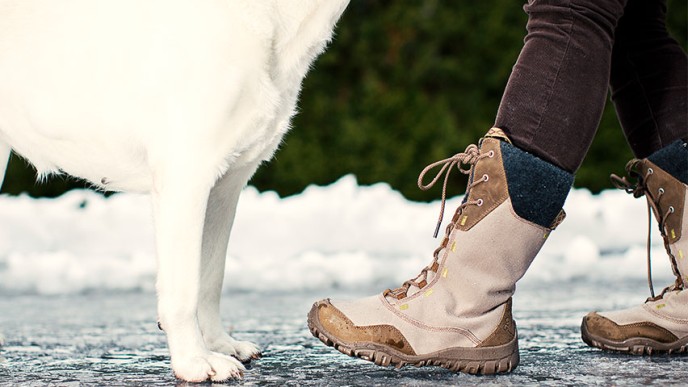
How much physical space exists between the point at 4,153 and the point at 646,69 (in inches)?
74.3

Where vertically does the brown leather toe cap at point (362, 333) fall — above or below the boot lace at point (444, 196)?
below

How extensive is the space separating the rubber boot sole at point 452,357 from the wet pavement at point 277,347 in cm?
3

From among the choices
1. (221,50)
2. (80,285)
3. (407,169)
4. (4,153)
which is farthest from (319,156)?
(221,50)

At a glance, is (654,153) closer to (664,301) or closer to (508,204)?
(664,301)

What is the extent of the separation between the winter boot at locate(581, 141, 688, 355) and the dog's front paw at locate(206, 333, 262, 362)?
36.0 inches

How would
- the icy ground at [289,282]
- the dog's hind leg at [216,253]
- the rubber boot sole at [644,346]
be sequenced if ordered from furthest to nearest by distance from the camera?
the dog's hind leg at [216,253], the rubber boot sole at [644,346], the icy ground at [289,282]

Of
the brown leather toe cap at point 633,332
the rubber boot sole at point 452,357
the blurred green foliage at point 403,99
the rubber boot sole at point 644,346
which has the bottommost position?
the rubber boot sole at point 452,357

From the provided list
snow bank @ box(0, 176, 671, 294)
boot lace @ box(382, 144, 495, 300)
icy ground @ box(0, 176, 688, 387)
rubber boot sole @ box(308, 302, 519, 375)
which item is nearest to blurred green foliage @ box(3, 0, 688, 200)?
icy ground @ box(0, 176, 688, 387)

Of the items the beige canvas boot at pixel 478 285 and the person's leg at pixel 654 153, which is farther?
the person's leg at pixel 654 153

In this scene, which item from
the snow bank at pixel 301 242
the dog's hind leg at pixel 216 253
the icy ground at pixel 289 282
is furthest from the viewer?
the snow bank at pixel 301 242

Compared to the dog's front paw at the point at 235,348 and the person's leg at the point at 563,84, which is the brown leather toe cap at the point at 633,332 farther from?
the dog's front paw at the point at 235,348

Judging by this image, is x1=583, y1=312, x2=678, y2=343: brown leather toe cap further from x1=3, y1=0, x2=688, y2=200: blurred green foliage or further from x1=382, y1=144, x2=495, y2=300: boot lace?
x1=3, y1=0, x2=688, y2=200: blurred green foliage

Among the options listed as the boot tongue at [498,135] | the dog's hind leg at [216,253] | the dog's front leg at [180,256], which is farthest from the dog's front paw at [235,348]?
the boot tongue at [498,135]

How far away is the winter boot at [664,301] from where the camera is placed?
260 centimetres
